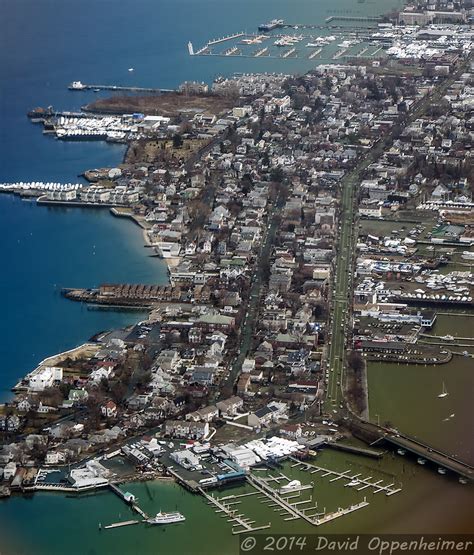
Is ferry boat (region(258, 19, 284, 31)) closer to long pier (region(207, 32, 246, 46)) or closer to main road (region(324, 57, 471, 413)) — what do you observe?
long pier (region(207, 32, 246, 46))

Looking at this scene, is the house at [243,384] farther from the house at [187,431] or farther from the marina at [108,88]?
the marina at [108,88]

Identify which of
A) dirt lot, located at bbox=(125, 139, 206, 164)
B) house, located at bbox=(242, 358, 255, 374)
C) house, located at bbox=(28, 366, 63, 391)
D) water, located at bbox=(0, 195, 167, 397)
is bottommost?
house, located at bbox=(242, 358, 255, 374)

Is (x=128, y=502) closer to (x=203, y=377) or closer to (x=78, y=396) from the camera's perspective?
(x=78, y=396)

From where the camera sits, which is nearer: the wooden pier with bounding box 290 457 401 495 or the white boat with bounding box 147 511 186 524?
the white boat with bounding box 147 511 186 524

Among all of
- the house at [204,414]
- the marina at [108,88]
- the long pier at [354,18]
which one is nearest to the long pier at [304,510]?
the house at [204,414]

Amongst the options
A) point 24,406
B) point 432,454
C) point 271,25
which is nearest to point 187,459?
point 24,406

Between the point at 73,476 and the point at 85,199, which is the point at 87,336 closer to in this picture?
the point at 73,476

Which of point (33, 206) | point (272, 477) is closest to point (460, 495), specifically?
point (272, 477)

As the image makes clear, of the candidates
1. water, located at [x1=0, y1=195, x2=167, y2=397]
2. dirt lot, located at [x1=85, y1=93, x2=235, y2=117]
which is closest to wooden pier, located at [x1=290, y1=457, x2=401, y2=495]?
water, located at [x1=0, y1=195, x2=167, y2=397]
